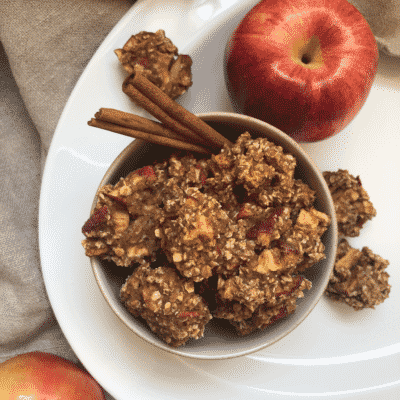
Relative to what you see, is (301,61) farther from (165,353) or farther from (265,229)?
(165,353)

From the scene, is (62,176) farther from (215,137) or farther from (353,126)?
Result: (353,126)

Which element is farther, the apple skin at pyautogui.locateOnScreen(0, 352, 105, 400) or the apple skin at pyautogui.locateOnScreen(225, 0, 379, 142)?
the apple skin at pyautogui.locateOnScreen(0, 352, 105, 400)

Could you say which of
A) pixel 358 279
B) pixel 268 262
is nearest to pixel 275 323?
pixel 268 262

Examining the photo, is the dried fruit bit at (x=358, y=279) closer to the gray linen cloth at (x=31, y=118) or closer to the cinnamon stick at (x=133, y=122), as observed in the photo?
the cinnamon stick at (x=133, y=122)

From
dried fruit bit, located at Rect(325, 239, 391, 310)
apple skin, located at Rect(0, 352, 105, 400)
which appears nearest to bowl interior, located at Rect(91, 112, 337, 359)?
dried fruit bit, located at Rect(325, 239, 391, 310)

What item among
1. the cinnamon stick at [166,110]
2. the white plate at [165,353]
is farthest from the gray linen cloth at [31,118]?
the cinnamon stick at [166,110]

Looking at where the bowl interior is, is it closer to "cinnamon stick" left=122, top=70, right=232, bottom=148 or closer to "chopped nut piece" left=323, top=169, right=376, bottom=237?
"cinnamon stick" left=122, top=70, right=232, bottom=148
